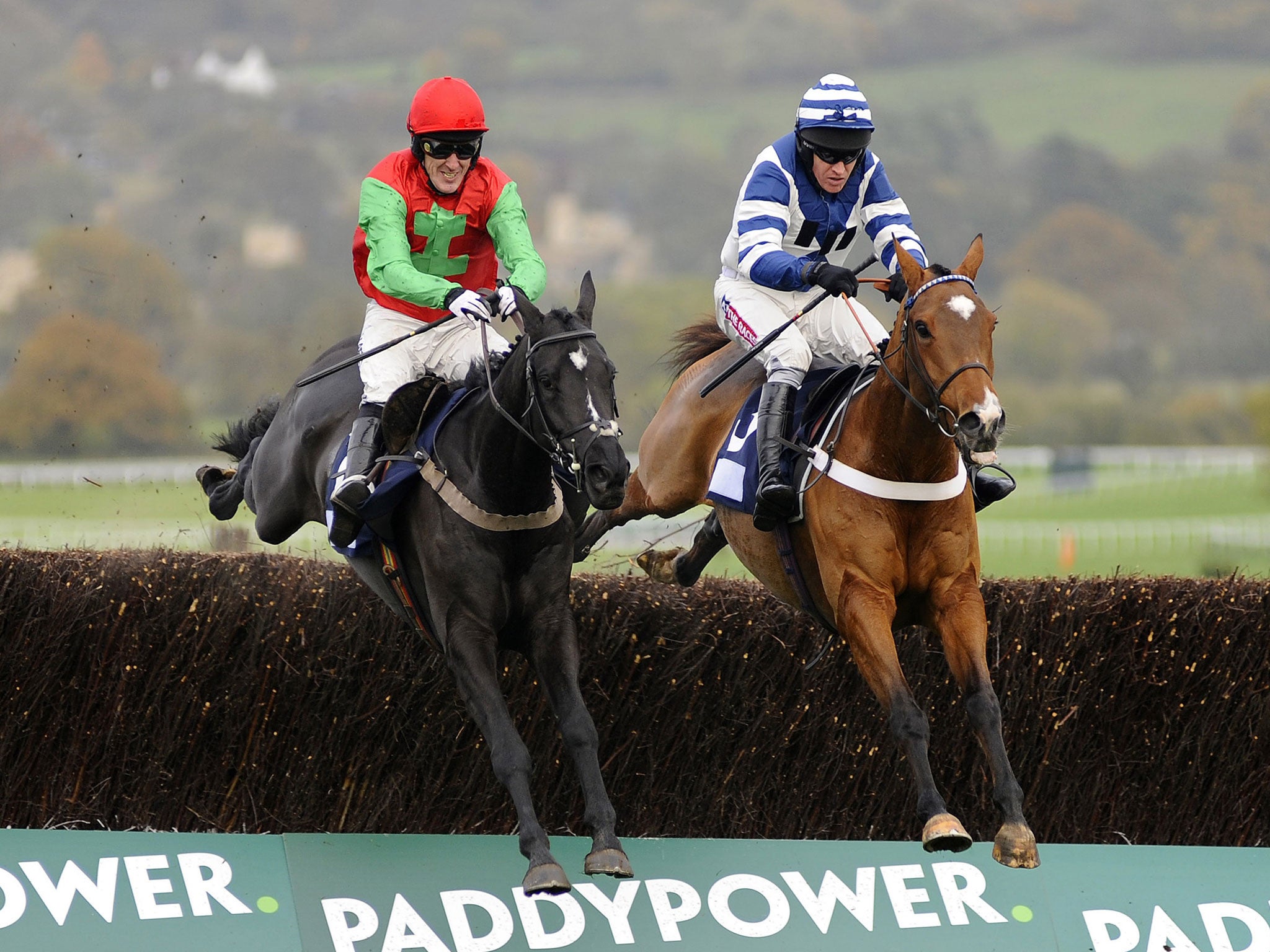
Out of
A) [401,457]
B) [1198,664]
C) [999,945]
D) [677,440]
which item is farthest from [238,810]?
[1198,664]

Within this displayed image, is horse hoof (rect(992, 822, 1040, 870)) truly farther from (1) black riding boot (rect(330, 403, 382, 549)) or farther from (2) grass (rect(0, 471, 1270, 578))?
(2) grass (rect(0, 471, 1270, 578))

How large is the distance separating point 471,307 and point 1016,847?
89.5 inches

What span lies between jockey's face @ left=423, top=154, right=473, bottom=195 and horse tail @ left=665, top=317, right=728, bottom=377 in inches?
61.8

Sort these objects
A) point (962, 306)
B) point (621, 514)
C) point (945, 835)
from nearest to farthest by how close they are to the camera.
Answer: point (945, 835), point (962, 306), point (621, 514)

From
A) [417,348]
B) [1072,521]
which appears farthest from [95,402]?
[417,348]

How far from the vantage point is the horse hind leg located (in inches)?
253

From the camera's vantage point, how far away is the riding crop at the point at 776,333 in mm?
5215

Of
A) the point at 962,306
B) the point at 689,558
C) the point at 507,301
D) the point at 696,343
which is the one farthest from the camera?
the point at 696,343

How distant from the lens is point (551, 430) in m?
4.56

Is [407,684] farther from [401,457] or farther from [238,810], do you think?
[401,457]

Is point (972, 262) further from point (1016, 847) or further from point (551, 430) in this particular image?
point (1016, 847)

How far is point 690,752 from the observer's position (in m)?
6.25

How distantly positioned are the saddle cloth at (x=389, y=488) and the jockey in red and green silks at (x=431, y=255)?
0.14ft

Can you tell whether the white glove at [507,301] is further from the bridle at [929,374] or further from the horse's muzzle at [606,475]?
the bridle at [929,374]
